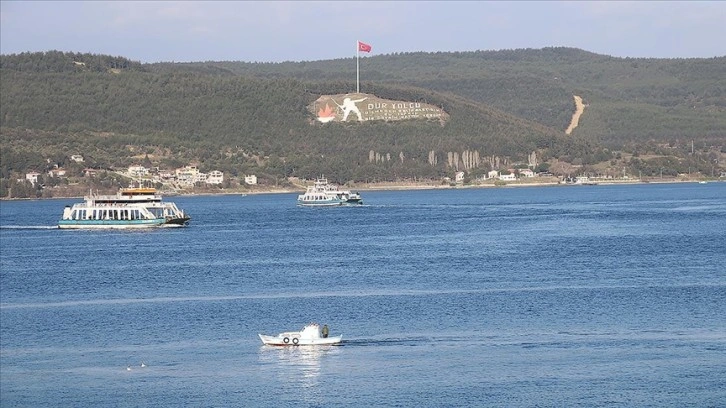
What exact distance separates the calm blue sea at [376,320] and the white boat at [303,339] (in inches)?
13.1

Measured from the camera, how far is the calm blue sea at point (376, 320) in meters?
37.0

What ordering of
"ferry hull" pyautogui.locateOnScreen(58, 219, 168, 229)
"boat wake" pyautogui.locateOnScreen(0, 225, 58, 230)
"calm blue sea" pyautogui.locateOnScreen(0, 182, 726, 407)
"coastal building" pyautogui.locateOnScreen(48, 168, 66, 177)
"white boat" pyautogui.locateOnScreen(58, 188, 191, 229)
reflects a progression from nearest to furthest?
"calm blue sea" pyautogui.locateOnScreen(0, 182, 726, 407) → "ferry hull" pyautogui.locateOnScreen(58, 219, 168, 229) → "white boat" pyautogui.locateOnScreen(58, 188, 191, 229) → "boat wake" pyautogui.locateOnScreen(0, 225, 58, 230) → "coastal building" pyautogui.locateOnScreen(48, 168, 66, 177)

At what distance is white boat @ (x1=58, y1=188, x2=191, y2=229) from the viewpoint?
365 ft

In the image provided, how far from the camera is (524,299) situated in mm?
54125

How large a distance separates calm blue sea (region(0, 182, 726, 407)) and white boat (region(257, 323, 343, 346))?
332 millimetres

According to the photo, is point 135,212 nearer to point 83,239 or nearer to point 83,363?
point 83,239

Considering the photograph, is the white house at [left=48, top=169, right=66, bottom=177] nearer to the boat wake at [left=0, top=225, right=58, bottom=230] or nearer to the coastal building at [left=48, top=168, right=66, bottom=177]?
the coastal building at [left=48, top=168, right=66, bottom=177]

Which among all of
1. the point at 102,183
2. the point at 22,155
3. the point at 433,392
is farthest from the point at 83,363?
the point at 22,155

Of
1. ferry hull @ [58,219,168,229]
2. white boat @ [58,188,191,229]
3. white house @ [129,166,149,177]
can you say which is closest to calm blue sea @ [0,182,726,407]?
ferry hull @ [58,219,168,229]

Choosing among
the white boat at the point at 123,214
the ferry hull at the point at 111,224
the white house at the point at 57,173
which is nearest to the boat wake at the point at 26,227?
the white boat at the point at 123,214

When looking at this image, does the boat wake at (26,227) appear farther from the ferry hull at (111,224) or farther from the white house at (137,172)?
the white house at (137,172)

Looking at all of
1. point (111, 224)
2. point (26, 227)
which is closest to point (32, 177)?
point (26, 227)

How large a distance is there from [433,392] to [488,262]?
116 feet

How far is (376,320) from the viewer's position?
1925 inches
